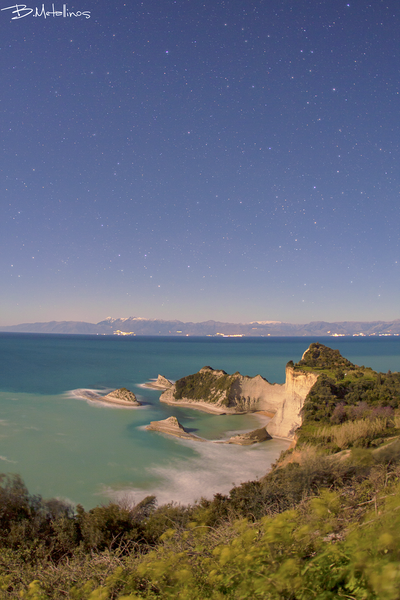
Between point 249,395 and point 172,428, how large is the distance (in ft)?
35.4

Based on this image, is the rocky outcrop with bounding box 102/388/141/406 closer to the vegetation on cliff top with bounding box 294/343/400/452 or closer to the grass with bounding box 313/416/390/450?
the vegetation on cliff top with bounding box 294/343/400/452

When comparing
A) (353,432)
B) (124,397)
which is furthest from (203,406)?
(353,432)

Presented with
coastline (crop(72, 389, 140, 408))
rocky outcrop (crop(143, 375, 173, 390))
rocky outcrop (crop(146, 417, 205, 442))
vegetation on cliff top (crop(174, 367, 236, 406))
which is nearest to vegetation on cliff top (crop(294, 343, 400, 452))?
rocky outcrop (crop(146, 417, 205, 442))

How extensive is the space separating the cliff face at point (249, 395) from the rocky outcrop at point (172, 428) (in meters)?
6.74

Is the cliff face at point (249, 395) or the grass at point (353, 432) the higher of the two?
the grass at point (353, 432)

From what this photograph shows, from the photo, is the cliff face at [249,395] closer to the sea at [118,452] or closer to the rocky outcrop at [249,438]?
the rocky outcrop at [249,438]

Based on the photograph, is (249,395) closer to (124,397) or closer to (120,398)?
(124,397)

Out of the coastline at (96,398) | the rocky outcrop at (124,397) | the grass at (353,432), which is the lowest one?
the coastline at (96,398)

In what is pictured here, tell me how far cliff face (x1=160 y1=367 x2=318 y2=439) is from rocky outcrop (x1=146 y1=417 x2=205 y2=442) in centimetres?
674

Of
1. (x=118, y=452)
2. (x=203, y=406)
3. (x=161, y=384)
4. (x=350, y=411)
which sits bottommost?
(x=161, y=384)

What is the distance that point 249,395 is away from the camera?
112 feet

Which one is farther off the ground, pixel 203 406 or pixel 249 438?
pixel 249 438

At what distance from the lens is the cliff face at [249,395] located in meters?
25.6

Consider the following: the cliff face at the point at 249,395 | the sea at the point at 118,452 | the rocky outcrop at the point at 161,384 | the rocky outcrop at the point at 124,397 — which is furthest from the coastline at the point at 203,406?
the rocky outcrop at the point at 161,384
